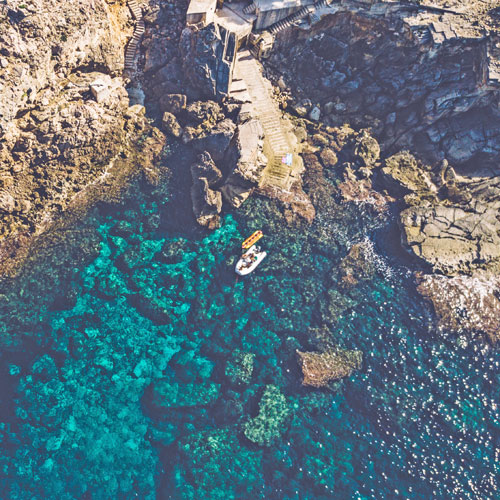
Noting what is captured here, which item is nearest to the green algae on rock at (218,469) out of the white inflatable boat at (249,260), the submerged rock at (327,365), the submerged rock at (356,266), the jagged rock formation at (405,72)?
the submerged rock at (327,365)

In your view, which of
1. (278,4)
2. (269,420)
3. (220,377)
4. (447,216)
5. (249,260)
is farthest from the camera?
(278,4)

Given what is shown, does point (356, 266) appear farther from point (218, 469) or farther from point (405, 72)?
point (218, 469)

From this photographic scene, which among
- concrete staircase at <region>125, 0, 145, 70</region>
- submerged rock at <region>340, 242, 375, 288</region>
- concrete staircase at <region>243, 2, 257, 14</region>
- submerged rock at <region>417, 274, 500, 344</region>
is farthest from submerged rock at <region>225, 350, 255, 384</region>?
concrete staircase at <region>243, 2, 257, 14</region>

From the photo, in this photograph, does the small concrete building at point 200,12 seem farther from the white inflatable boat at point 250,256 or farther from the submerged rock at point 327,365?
the submerged rock at point 327,365

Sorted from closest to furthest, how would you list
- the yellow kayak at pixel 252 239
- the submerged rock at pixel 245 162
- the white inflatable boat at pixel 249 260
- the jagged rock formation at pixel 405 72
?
the white inflatable boat at pixel 249 260 → the yellow kayak at pixel 252 239 → the jagged rock formation at pixel 405 72 → the submerged rock at pixel 245 162

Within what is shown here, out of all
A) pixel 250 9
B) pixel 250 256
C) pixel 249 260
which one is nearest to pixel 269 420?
pixel 249 260

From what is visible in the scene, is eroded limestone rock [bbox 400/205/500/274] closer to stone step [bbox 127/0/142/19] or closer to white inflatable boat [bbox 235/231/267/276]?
white inflatable boat [bbox 235/231/267/276]

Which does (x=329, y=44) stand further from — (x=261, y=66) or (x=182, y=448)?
(x=182, y=448)
